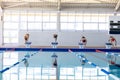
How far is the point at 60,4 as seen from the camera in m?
22.2

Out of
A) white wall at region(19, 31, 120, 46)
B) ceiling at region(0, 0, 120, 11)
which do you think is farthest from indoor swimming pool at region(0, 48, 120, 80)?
ceiling at region(0, 0, 120, 11)

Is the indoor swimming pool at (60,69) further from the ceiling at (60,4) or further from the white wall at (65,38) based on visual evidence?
the ceiling at (60,4)

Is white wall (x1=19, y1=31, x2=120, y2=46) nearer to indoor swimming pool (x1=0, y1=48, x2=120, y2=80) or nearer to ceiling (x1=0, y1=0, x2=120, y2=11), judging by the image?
ceiling (x1=0, y1=0, x2=120, y2=11)

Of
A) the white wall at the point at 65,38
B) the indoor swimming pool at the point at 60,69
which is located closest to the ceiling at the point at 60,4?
the white wall at the point at 65,38

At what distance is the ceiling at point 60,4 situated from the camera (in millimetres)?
22328

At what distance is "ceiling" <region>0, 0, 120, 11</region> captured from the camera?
22.3 m

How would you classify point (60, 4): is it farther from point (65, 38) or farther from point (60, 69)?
point (60, 69)

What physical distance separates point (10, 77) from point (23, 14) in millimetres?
16885

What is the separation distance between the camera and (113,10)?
2297 cm

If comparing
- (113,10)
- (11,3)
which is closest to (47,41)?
(11,3)

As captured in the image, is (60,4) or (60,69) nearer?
(60,69)

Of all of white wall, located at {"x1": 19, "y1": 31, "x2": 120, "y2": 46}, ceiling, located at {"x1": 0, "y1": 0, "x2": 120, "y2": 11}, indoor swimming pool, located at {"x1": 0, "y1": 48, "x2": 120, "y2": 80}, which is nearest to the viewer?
indoor swimming pool, located at {"x1": 0, "y1": 48, "x2": 120, "y2": 80}

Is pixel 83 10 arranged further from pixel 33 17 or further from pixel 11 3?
pixel 11 3

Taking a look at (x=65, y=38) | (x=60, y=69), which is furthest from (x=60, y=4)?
(x=60, y=69)
